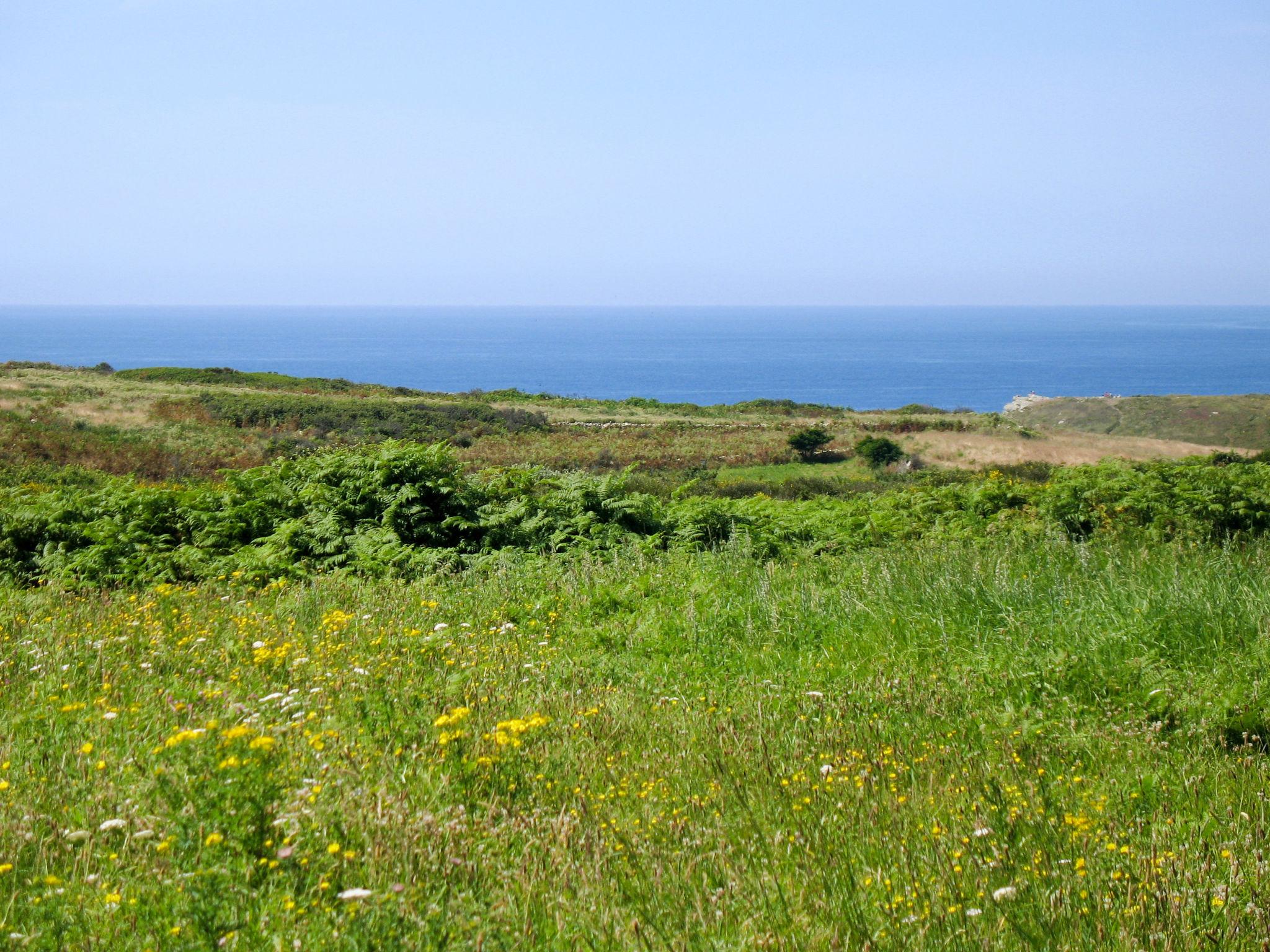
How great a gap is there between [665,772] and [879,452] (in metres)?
32.8

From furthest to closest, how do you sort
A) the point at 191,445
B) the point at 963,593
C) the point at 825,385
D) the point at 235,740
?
the point at 825,385 < the point at 191,445 < the point at 963,593 < the point at 235,740

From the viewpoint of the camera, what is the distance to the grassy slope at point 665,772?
259 cm

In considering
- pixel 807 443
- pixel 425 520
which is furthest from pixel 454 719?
pixel 807 443

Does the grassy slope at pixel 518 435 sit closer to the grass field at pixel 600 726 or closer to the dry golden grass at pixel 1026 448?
the dry golden grass at pixel 1026 448

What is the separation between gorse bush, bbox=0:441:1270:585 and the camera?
9.44 m

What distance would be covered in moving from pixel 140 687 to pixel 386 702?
1.41 meters

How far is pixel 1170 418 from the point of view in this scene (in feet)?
165

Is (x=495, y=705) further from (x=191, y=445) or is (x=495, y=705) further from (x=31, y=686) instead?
(x=191, y=445)

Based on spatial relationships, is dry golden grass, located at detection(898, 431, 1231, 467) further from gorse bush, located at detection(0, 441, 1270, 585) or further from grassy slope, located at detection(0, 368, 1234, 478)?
gorse bush, located at detection(0, 441, 1270, 585)

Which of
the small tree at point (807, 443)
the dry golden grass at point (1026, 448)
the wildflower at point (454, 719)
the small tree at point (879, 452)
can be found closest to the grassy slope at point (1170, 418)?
the dry golden grass at point (1026, 448)

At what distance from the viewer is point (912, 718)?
4461 millimetres

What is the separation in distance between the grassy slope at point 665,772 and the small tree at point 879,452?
28.8 m

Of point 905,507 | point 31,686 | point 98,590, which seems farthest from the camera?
point 905,507

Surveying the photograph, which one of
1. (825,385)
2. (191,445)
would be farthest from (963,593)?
(825,385)
